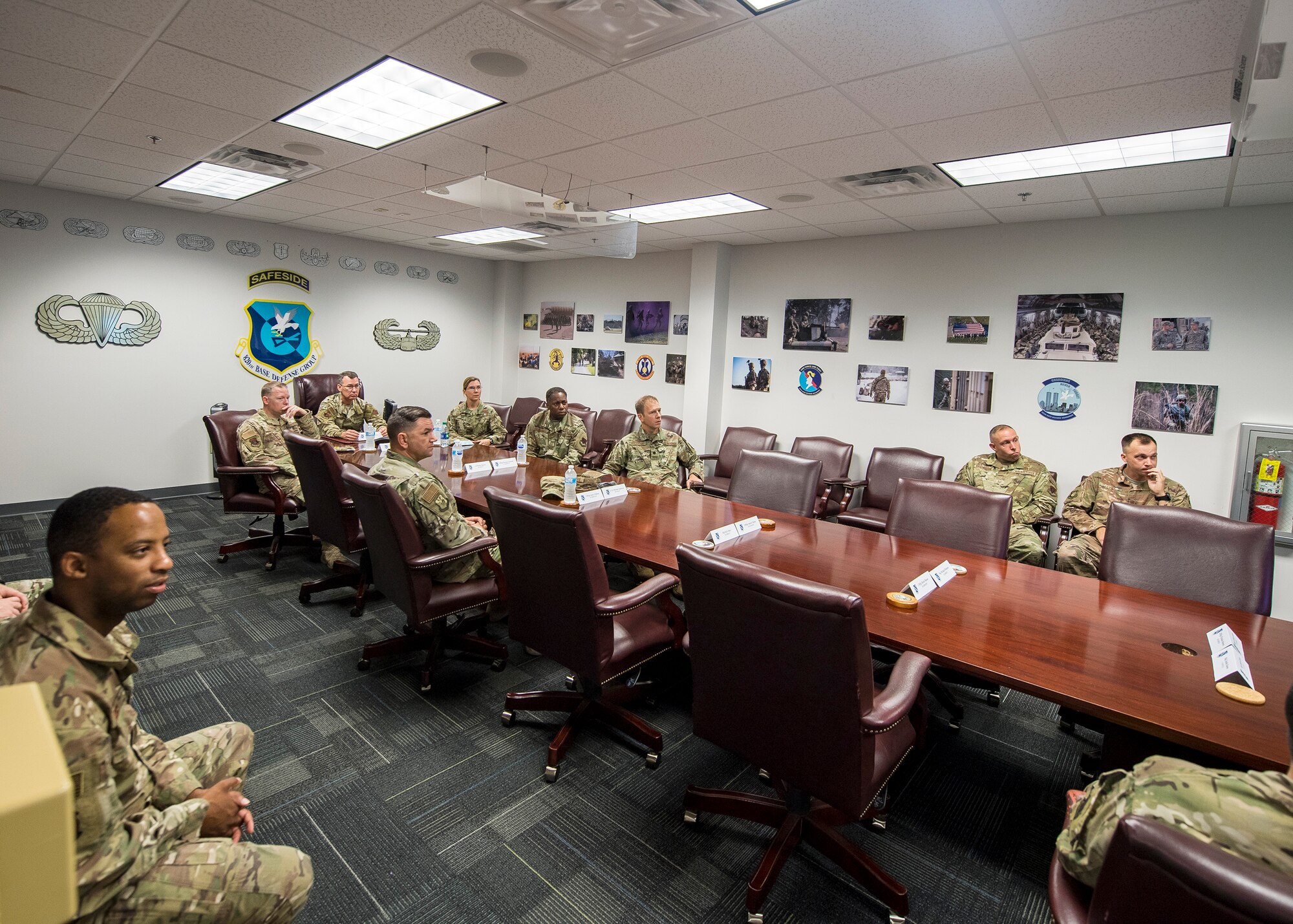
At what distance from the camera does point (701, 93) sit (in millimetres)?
2809

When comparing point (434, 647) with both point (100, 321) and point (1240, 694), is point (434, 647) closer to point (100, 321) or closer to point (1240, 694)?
point (1240, 694)

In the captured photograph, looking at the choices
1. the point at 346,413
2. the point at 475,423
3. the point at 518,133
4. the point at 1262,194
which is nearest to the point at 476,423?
the point at 475,423

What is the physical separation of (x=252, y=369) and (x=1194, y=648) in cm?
764

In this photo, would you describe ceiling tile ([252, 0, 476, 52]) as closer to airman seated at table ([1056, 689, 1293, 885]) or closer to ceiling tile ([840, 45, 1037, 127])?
ceiling tile ([840, 45, 1037, 127])

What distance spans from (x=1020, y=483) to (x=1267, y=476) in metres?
1.34

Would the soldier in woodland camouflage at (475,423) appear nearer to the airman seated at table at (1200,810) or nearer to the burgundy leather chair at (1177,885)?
the airman seated at table at (1200,810)

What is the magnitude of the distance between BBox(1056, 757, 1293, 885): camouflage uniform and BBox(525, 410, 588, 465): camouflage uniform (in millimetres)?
4539

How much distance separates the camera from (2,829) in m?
0.28

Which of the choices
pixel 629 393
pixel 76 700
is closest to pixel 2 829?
pixel 76 700

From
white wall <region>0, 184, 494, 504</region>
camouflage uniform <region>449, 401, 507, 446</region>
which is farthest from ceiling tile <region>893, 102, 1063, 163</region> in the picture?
white wall <region>0, 184, 494, 504</region>

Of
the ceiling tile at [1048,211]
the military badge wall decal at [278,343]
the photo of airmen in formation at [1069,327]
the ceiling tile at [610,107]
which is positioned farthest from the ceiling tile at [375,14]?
the military badge wall decal at [278,343]

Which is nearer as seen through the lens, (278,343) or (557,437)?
(557,437)

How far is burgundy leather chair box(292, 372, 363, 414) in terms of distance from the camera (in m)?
6.82

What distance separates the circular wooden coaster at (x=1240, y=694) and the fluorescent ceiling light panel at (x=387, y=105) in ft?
11.2
